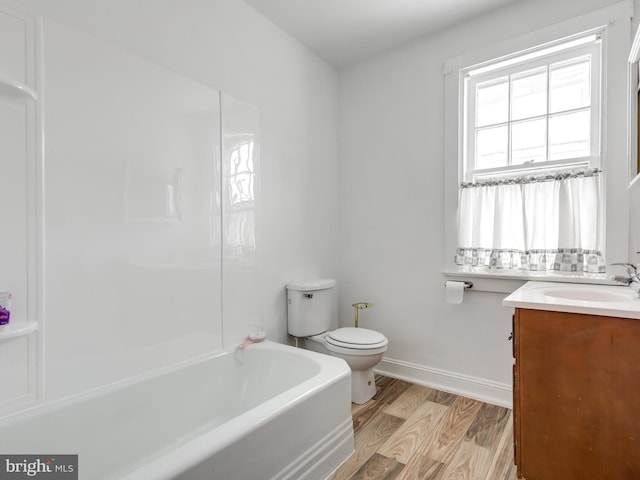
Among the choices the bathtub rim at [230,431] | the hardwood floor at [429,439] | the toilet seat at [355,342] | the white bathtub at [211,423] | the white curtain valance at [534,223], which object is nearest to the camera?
the bathtub rim at [230,431]

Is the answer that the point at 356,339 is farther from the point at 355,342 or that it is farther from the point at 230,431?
the point at 230,431

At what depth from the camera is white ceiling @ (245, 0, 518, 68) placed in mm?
2162

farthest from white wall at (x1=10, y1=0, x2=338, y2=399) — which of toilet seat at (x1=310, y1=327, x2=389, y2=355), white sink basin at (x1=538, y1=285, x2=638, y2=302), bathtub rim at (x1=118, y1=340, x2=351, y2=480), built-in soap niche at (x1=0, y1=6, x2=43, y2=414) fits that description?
white sink basin at (x1=538, y1=285, x2=638, y2=302)

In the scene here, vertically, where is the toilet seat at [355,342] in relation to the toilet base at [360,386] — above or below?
above

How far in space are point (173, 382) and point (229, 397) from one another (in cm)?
35

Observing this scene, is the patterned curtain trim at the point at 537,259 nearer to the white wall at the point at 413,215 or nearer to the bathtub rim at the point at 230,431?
the white wall at the point at 413,215

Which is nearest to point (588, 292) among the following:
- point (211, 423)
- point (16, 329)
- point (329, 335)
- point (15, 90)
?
point (329, 335)

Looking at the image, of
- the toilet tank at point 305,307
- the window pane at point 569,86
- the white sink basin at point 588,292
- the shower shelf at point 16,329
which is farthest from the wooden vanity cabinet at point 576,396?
the shower shelf at point 16,329

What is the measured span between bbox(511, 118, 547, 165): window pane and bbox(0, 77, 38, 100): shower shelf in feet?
8.31

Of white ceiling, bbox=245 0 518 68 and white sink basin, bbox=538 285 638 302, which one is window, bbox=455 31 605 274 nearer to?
white sink basin, bbox=538 285 638 302

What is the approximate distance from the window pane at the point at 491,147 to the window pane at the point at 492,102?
61 millimetres

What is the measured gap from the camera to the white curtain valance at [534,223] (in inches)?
75.3

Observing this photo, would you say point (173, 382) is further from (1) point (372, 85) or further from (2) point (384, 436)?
(1) point (372, 85)

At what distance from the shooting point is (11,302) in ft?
4.03
